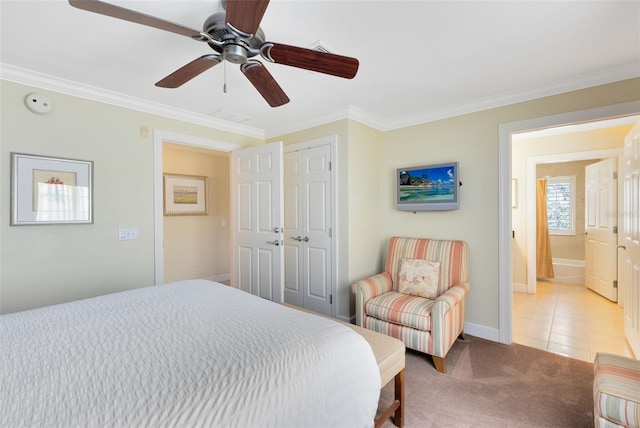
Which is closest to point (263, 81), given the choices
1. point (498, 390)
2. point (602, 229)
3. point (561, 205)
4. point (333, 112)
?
point (333, 112)

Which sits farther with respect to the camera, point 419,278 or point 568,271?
point 568,271

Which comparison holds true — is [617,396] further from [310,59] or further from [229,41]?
[229,41]

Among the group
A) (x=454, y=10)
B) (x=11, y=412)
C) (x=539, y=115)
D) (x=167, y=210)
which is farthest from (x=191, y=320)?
(x=167, y=210)

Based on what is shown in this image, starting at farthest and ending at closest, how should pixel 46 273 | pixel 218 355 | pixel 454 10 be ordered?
pixel 46 273
pixel 454 10
pixel 218 355

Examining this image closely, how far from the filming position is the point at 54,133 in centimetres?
238

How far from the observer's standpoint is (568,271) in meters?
5.25

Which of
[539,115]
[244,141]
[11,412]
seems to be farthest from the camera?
[244,141]

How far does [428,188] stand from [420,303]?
1.27m

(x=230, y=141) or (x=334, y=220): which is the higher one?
(x=230, y=141)

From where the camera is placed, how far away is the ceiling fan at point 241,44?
1154mm

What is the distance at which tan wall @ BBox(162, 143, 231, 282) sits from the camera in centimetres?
462

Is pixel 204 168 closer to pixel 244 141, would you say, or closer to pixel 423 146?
pixel 244 141

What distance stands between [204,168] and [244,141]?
62.7 inches

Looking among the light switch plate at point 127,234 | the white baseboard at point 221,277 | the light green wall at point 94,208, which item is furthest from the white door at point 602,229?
the white baseboard at point 221,277
